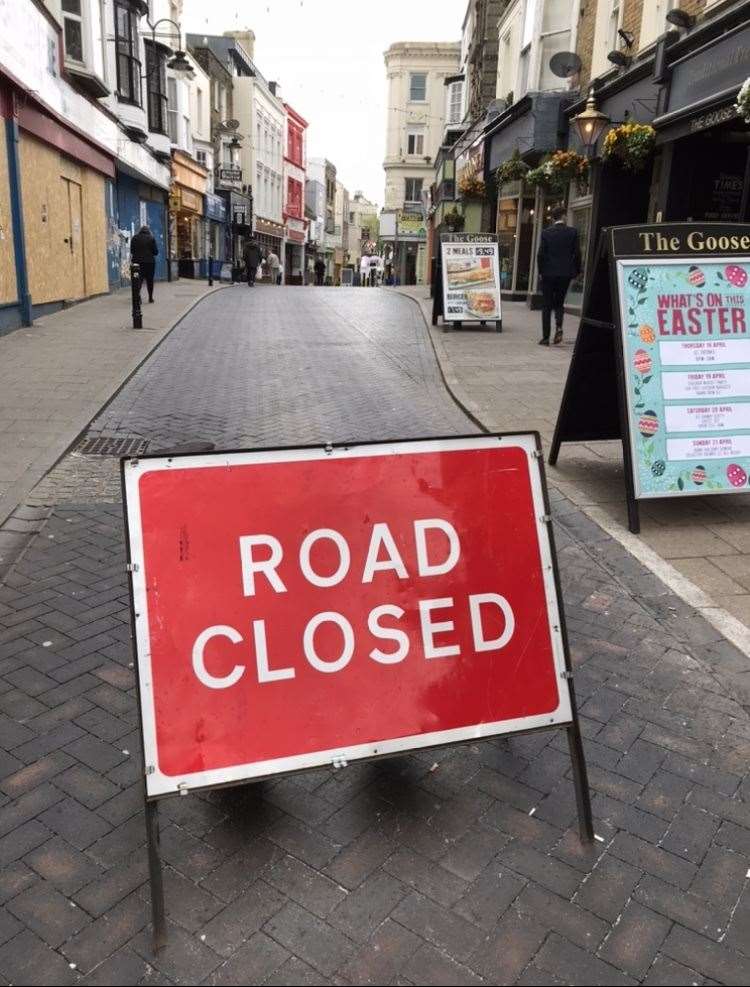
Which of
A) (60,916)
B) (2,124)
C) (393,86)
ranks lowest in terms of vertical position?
(60,916)

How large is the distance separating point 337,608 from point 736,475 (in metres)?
3.61

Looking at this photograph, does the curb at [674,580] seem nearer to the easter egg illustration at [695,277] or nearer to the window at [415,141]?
the easter egg illustration at [695,277]

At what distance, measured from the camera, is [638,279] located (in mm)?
5031

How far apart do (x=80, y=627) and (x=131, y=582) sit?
1.77 metres

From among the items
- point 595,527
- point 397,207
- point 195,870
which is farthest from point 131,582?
point 397,207

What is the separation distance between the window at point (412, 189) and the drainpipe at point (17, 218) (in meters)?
46.5

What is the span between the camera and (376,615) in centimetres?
247

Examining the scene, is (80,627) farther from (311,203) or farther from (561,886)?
(311,203)

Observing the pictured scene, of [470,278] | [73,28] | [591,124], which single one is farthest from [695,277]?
[73,28]

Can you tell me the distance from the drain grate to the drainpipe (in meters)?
7.91

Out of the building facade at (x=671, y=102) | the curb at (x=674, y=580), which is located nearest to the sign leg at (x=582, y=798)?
the curb at (x=674, y=580)

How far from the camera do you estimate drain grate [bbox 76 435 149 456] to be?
704cm

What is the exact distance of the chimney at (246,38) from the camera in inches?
1932

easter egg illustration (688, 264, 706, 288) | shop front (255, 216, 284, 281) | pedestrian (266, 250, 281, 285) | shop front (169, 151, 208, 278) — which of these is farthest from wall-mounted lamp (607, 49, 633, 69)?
shop front (255, 216, 284, 281)
